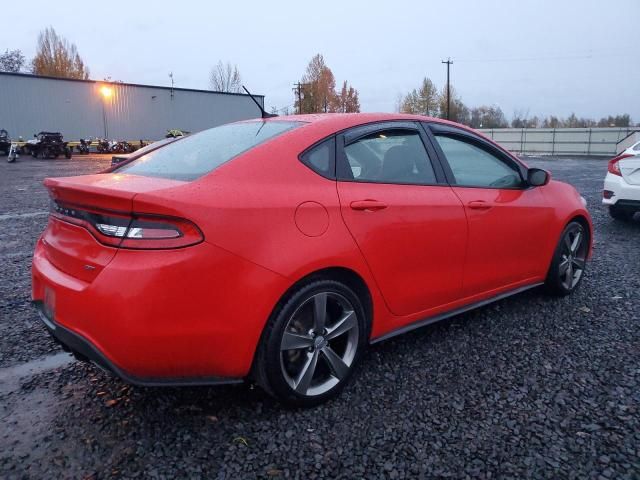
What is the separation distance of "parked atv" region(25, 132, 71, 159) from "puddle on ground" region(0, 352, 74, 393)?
2912cm

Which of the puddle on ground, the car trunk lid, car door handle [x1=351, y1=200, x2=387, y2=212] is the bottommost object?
the puddle on ground

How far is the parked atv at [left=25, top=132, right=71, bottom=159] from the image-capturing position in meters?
28.1

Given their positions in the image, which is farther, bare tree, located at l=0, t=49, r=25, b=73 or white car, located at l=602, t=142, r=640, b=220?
bare tree, located at l=0, t=49, r=25, b=73

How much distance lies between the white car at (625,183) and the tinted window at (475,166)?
4.39m

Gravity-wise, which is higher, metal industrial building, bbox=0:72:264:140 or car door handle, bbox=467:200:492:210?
metal industrial building, bbox=0:72:264:140

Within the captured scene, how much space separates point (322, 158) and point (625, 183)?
20.6ft

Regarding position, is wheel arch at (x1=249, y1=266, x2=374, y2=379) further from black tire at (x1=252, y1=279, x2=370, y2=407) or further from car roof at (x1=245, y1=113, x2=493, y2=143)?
car roof at (x1=245, y1=113, x2=493, y2=143)

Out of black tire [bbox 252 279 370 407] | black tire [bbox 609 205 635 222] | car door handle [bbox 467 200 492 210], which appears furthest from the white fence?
black tire [bbox 252 279 370 407]

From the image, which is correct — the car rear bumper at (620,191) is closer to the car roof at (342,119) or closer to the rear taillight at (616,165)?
the rear taillight at (616,165)

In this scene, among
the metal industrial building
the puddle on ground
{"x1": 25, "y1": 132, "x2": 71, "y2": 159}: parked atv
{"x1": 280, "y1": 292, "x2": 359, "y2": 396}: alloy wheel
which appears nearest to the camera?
{"x1": 280, "y1": 292, "x2": 359, "y2": 396}: alloy wheel

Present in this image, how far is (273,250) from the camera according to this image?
2223 millimetres

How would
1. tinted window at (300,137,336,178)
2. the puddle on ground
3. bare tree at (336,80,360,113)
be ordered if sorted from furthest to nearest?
1. bare tree at (336,80,360,113)
2. the puddle on ground
3. tinted window at (300,137,336,178)

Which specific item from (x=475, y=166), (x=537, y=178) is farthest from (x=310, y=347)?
(x=537, y=178)

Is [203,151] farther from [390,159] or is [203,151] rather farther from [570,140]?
[570,140]
